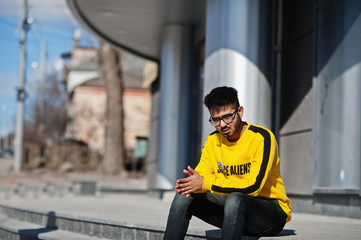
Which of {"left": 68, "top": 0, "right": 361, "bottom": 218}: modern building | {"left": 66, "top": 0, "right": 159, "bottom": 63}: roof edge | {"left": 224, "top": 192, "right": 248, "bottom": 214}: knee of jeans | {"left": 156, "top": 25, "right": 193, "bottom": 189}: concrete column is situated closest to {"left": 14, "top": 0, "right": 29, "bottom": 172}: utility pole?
{"left": 66, "top": 0, "right": 159, "bottom": 63}: roof edge

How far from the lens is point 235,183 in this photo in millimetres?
3994

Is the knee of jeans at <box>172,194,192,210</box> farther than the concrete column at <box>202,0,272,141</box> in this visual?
No

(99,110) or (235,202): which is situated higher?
(99,110)

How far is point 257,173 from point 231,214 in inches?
14.4

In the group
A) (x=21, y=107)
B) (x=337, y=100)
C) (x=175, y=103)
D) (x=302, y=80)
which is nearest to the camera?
(x=337, y=100)

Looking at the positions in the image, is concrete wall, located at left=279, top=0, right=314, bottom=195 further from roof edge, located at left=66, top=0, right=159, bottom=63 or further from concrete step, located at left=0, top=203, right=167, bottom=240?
roof edge, located at left=66, top=0, right=159, bottom=63

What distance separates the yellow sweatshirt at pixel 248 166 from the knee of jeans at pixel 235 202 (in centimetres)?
11

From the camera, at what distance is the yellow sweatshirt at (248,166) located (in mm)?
3959

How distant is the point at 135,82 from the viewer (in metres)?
54.8

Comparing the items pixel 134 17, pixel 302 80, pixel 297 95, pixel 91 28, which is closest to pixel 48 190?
pixel 91 28

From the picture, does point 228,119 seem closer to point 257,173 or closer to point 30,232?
point 257,173

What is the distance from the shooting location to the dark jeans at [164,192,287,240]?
12.3 feet

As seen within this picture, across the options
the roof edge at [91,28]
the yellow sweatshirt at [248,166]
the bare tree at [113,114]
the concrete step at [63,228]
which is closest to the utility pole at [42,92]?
the bare tree at [113,114]

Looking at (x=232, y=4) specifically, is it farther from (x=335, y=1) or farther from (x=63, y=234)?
(x=63, y=234)
